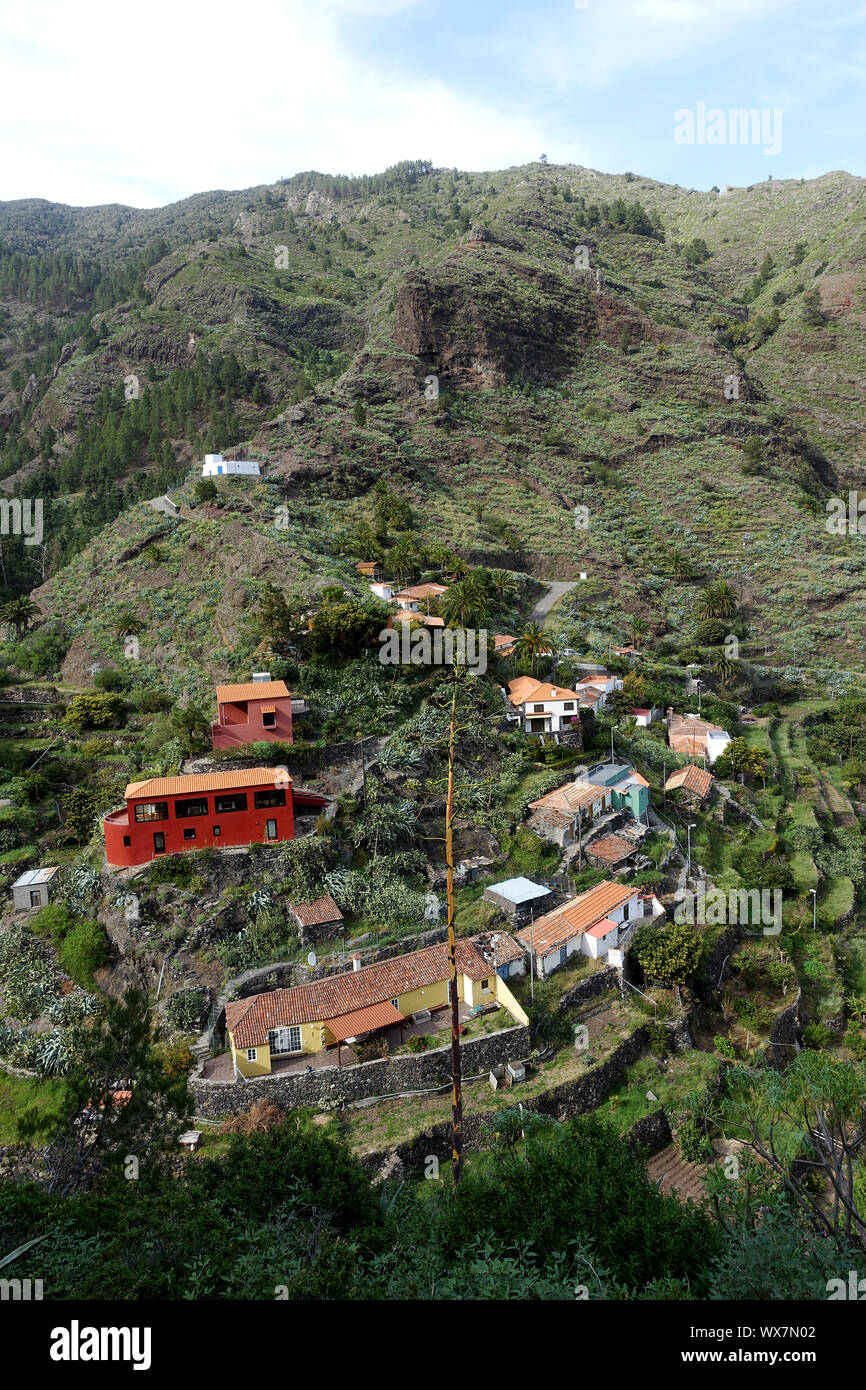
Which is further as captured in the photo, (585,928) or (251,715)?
(251,715)

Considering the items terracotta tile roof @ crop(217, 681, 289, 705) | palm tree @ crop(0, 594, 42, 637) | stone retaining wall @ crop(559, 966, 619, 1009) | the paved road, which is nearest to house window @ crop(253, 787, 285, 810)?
terracotta tile roof @ crop(217, 681, 289, 705)

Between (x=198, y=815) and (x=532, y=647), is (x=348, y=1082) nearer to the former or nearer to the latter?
(x=198, y=815)

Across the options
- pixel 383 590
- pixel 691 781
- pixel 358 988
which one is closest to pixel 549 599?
pixel 383 590

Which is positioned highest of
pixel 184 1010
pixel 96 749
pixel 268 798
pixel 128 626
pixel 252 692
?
pixel 128 626

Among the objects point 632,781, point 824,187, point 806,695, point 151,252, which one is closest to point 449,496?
point 806,695

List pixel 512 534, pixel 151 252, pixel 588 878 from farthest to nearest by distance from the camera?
1. pixel 151 252
2. pixel 512 534
3. pixel 588 878

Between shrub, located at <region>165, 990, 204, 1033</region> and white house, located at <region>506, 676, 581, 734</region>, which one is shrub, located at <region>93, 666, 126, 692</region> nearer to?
white house, located at <region>506, 676, 581, 734</region>
